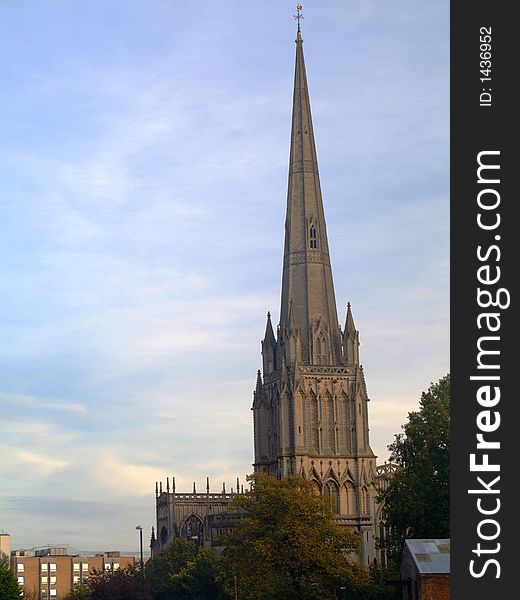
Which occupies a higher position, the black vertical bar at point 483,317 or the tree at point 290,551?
the black vertical bar at point 483,317

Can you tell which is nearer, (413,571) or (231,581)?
(413,571)

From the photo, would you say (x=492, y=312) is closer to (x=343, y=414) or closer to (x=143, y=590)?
(x=143, y=590)

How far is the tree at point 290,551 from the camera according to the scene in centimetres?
8288

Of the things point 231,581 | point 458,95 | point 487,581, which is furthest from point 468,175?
Result: point 231,581

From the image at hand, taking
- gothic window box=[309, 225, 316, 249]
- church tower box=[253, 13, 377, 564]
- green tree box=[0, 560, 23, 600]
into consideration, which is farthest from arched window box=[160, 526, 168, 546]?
green tree box=[0, 560, 23, 600]

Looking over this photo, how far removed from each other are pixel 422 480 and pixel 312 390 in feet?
174

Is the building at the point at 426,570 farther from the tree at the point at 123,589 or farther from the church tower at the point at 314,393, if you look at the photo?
the church tower at the point at 314,393

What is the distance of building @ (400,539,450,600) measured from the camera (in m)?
59.9

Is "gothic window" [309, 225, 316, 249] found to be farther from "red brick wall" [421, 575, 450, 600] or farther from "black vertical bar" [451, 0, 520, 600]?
"black vertical bar" [451, 0, 520, 600]

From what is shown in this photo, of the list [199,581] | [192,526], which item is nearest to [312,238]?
[192,526]

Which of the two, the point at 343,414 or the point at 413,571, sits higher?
the point at 343,414

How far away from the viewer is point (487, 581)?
24.1 meters

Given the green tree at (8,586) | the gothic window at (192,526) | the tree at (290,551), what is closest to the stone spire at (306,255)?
the gothic window at (192,526)

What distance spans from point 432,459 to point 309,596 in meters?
11.0
